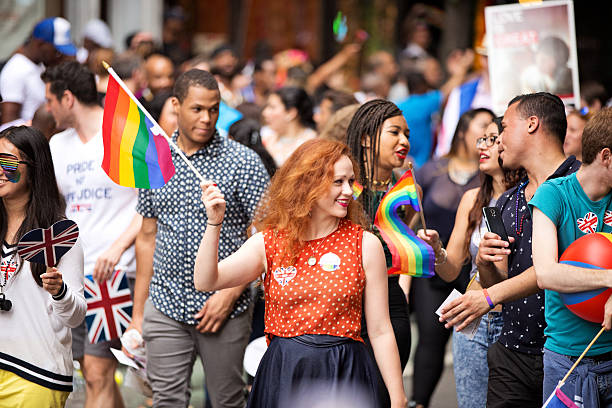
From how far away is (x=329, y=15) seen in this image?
18.3 m

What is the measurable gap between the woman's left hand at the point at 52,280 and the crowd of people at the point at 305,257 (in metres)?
0.01

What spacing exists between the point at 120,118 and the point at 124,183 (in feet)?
1.13

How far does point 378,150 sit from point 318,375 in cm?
163

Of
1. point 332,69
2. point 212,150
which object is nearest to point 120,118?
point 212,150

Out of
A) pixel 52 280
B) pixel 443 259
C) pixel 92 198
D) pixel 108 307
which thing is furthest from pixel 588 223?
pixel 92 198

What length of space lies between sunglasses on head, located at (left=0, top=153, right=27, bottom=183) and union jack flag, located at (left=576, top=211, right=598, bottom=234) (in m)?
2.81

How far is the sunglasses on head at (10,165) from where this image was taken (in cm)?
468

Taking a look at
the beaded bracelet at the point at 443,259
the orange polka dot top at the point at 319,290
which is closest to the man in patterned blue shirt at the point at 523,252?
the beaded bracelet at the point at 443,259

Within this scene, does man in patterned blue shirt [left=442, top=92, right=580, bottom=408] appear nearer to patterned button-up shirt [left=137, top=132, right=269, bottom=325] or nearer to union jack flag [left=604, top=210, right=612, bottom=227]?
union jack flag [left=604, top=210, right=612, bottom=227]

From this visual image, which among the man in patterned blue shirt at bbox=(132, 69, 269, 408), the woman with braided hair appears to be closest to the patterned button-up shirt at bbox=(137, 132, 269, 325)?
the man in patterned blue shirt at bbox=(132, 69, 269, 408)

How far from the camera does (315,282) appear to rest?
4223 mm

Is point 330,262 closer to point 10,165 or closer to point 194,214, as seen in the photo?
point 194,214

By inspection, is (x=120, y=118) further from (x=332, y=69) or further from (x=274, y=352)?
(x=332, y=69)

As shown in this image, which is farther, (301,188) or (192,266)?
(192,266)
